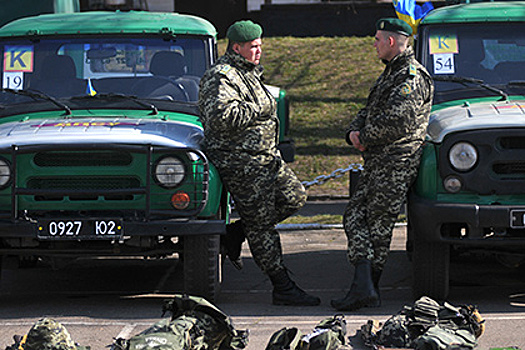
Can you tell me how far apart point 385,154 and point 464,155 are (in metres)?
0.54

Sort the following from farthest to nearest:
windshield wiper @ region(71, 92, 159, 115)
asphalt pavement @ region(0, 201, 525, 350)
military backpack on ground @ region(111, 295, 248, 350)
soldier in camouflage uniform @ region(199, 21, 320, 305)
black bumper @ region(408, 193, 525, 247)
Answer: windshield wiper @ region(71, 92, 159, 115) → soldier in camouflage uniform @ region(199, 21, 320, 305) → black bumper @ region(408, 193, 525, 247) → asphalt pavement @ region(0, 201, 525, 350) → military backpack on ground @ region(111, 295, 248, 350)

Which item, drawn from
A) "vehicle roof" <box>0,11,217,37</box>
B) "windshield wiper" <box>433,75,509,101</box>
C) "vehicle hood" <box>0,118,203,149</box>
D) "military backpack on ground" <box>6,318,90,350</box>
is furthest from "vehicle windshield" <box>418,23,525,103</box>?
"military backpack on ground" <box>6,318,90,350</box>

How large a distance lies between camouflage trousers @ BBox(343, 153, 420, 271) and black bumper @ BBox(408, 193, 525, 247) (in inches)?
7.7

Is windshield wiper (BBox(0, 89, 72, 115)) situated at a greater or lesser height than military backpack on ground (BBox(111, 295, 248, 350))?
greater

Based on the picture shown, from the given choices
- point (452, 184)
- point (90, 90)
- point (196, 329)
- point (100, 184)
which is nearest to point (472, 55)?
point (452, 184)

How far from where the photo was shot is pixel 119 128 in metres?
6.37

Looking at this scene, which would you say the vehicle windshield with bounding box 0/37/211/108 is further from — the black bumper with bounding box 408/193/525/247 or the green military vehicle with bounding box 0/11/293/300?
the black bumper with bounding box 408/193/525/247

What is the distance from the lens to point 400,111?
6367mm

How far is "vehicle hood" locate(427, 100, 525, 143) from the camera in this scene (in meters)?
6.20

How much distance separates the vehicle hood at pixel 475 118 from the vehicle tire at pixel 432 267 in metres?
0.71

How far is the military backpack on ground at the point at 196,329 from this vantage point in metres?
4.89

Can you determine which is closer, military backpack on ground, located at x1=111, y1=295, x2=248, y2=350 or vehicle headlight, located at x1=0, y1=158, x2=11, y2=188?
military backpack on ground, located at x1=111, y1=295, x2=248, y2=350

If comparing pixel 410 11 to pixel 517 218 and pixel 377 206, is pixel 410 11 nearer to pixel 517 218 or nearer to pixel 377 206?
pixel 377 206

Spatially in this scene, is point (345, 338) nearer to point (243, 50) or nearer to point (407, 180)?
point (407, 180)
